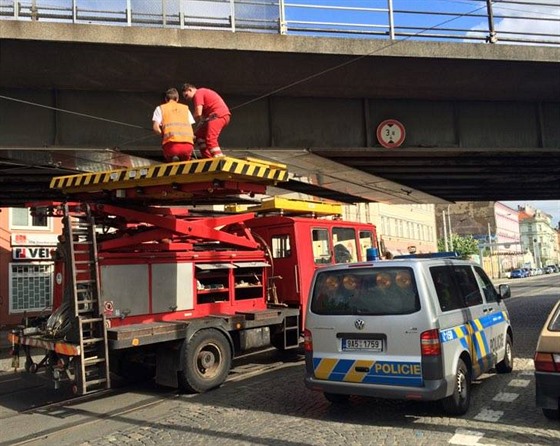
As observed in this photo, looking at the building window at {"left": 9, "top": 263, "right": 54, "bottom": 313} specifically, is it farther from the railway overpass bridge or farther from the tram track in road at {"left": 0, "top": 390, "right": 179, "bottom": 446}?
the tram track in road at {"left": 0, "top": 390, "right": 179, "bottom": 446}

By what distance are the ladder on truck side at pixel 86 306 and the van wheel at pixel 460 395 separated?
404 centimetres

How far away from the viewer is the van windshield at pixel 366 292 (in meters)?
5.93

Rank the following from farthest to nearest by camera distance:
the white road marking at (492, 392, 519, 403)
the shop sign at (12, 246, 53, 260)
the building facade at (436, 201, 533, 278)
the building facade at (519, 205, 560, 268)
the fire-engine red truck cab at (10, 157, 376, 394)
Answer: the building facade at (519, 205, 560, 268) < the building facade at (436, 201, 533, 278) < the shop sign at (12, 246, 53, 260) < the fire-engine red truck cab at (10, 157, 376, 394) < the white road marking at (492, 392, 519, 403)

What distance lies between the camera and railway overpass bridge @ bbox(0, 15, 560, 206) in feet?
32.5

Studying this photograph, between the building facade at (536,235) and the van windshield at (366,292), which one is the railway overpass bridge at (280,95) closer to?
the van windshield at (366,292)

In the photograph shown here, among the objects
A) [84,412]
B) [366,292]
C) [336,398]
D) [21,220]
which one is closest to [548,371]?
[366,292]

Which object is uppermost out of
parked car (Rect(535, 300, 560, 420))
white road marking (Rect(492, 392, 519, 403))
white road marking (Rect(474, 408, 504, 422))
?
parked car (Rect(535, 300, 560, 420))

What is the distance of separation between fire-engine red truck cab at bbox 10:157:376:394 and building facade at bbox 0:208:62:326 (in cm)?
1585

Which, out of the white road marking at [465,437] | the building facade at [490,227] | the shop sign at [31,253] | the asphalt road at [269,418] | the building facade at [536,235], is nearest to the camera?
the white road marking at [465,437]

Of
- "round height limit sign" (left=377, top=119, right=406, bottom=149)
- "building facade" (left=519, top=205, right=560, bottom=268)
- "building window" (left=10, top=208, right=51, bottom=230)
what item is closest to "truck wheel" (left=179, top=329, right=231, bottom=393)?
"round height limit sign" (left=377, top=119, right=406, bottom=149)

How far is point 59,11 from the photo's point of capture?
1020cm

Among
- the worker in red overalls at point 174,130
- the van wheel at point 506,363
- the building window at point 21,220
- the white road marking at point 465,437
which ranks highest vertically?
the building window at point 21,220

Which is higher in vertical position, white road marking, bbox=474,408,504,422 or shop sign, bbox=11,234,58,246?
shop sign, bbox=11,234,58,246

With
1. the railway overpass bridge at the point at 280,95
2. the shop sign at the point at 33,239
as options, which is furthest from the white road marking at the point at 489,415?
the shop sign at the point at 33,239
